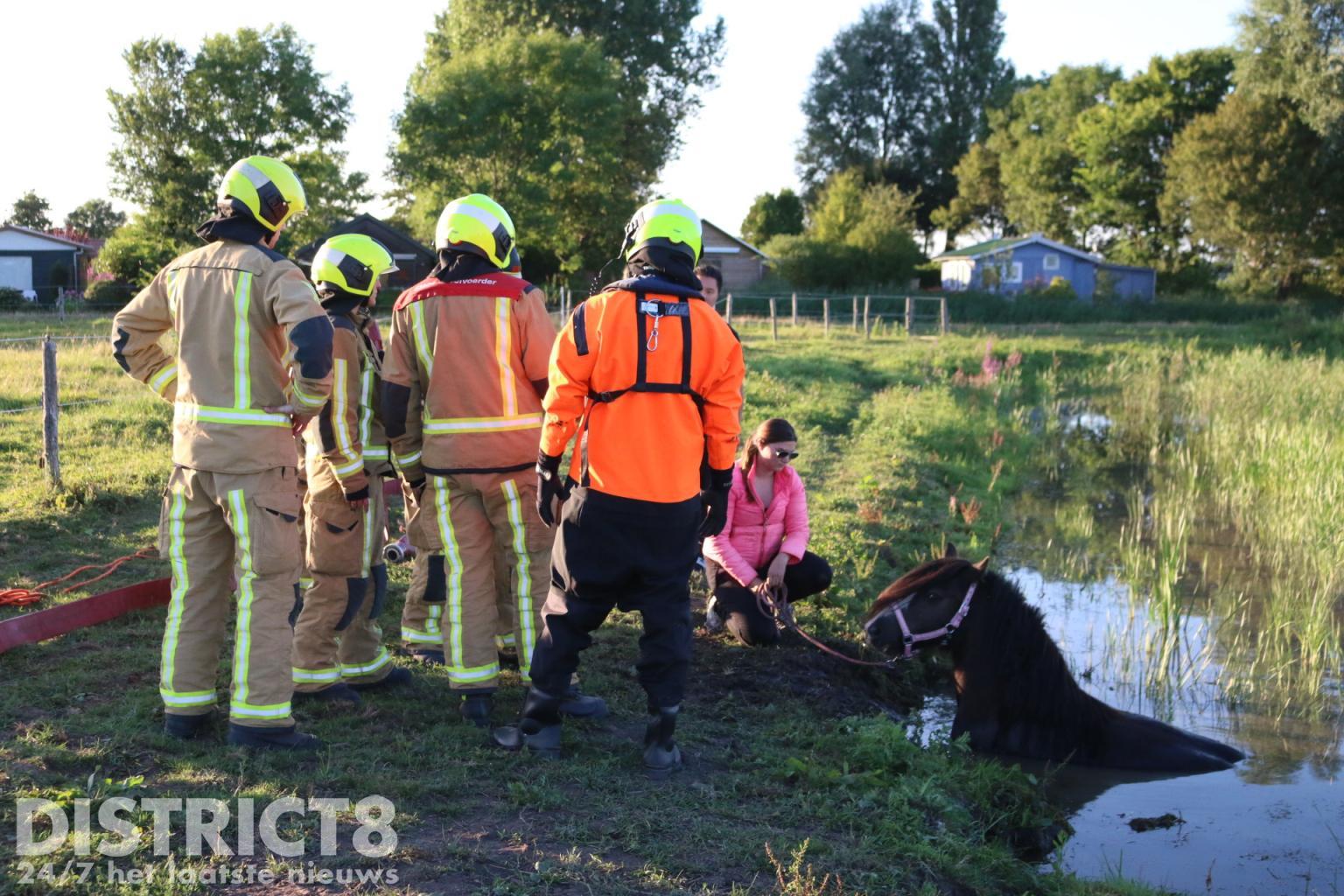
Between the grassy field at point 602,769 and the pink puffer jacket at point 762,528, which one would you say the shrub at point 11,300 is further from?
the pink puffer jacket at point 762,528

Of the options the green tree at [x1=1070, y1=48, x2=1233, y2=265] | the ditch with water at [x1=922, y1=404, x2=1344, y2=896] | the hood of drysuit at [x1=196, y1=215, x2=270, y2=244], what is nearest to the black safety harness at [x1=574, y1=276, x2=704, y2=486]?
the hood of drysuit at [x1=196, y1=215, x2=270, y2=244]

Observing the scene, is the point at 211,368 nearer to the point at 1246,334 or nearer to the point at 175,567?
the point at 175,567

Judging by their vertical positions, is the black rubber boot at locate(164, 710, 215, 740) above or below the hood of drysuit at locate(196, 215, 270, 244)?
below

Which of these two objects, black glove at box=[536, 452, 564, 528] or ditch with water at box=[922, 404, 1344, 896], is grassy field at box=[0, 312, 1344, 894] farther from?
black glove at box=[536, 452, 564, 528]

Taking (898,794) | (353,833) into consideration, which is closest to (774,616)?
(898,794)

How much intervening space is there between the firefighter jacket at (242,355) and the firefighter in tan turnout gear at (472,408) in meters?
0.58

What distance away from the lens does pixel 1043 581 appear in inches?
379

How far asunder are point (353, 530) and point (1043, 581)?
6.49 meters

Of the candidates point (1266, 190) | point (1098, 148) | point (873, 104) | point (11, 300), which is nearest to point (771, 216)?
point (873, 104)

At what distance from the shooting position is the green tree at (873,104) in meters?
69.0

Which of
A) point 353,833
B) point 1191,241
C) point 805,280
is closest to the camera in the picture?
point 353,833

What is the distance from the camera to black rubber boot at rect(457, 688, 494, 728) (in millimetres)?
4922

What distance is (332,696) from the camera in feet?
17.0

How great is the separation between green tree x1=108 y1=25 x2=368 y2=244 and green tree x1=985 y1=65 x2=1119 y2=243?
38350 millimetres
